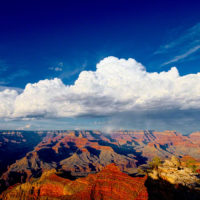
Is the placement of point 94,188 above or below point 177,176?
below

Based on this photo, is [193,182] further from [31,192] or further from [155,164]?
[31,192]

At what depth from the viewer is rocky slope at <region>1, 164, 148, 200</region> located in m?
62.3

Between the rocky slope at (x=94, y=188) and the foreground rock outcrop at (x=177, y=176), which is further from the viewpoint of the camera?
the rocky slope at (x=94, y=188)

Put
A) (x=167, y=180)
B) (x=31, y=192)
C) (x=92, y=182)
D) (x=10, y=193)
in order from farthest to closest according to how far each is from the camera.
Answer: (x=10, y=193) → (x=31, y=192) → (x=92, y=182) → (x=167, y=180)

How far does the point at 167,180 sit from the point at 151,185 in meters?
9.31

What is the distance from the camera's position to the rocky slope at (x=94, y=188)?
62.3 metres

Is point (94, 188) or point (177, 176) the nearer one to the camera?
point (177, 176)

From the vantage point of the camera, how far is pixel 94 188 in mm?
67812

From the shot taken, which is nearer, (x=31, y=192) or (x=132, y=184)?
(x=132, y=184)

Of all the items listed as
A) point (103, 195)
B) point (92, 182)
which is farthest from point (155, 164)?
point (92, 182)

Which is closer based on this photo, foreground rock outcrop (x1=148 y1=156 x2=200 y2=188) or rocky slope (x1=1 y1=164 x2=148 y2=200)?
foreground rock outcrop (x1=148 y1=156 x2=200 y2=188)

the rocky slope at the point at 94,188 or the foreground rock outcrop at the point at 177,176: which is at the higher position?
the foreground rock outcrop at the point at 177,176

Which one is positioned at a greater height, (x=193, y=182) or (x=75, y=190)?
(x=193, y=182)

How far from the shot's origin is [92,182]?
72.5 m
